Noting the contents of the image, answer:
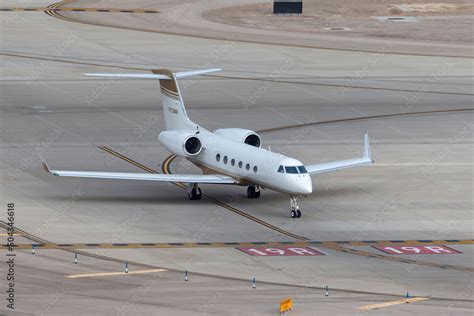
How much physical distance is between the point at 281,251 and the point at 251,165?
6809 millimetres

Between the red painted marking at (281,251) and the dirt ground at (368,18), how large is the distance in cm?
5983

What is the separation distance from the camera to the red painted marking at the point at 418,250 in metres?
50.8

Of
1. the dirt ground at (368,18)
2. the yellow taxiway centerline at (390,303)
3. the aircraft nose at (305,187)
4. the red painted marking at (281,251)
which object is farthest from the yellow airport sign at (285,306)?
the dirt ground at (368,18)

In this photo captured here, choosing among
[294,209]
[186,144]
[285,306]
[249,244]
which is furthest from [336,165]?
[285,306]

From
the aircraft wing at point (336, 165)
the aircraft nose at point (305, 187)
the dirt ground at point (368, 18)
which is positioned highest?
the dirt ground at point (368, 18)

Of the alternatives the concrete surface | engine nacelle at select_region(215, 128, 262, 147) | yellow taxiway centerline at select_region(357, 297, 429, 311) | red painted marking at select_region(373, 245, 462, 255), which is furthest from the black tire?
yellow taxiway centerline at select_region(357, 297, 429, 311)

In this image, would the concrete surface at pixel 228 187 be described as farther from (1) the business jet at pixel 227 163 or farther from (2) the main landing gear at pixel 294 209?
(1) the business jet at pixel 227 163

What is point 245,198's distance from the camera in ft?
194

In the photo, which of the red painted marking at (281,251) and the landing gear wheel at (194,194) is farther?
the landing gear wheel at (194,194)

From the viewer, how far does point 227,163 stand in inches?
2280

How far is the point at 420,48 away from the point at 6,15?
35662 mm

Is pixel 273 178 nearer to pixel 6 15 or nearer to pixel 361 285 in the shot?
pixel 361 285

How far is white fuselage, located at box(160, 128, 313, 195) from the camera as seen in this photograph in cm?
5516

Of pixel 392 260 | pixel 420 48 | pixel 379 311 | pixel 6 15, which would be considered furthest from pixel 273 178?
pixel 6 15
